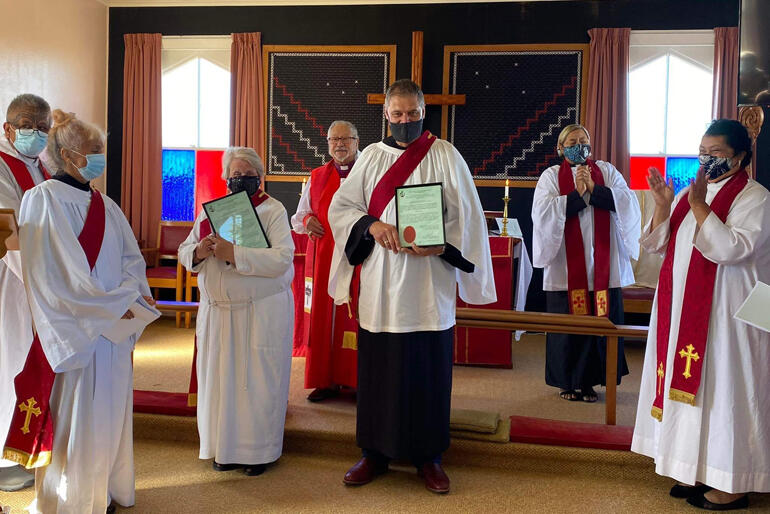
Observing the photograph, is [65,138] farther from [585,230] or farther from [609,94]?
[609,94]

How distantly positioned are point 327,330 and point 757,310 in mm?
2463

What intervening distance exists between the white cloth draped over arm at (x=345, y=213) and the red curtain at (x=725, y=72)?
195 inches

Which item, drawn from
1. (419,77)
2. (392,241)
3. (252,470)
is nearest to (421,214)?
(392,241)

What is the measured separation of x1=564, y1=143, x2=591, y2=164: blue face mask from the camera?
Answer: 4.34 meters

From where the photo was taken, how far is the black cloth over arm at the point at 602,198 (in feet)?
14.3

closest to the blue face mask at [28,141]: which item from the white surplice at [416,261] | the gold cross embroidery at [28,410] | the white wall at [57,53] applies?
the gold cross embroidery at [28,410]

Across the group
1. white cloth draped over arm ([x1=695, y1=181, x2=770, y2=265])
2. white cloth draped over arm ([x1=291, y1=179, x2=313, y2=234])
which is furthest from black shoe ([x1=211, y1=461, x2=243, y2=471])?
white cloth draped over arm ([x1=695, y1=181, x2=770, y2=265])

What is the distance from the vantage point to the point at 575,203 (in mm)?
4410

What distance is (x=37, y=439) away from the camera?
2494 millimetres

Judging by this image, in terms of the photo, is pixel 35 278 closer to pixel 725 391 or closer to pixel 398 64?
pixel 725 391

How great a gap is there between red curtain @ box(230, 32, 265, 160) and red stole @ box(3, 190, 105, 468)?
5.08 m

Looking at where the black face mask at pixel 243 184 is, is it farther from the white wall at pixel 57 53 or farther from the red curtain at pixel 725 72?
the red curtain at pixel 725 72

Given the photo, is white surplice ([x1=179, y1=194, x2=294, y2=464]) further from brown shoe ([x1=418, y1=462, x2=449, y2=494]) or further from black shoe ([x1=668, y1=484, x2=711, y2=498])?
black shoe ([x1=668, y1=484, x2=711, y2=498])

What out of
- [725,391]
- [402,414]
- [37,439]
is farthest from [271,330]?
[725,391]
